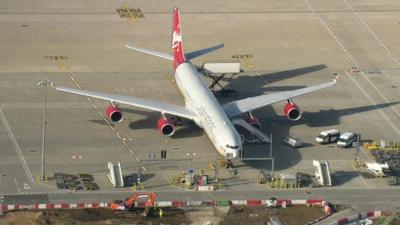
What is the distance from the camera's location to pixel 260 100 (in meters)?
132

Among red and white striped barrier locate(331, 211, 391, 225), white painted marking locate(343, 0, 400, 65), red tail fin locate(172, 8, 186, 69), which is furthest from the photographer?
white painted marking locate(343, 0, 400, 65)

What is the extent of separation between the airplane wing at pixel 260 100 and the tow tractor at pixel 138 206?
1961cm

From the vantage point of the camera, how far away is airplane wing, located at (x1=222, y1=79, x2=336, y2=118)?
128875mm

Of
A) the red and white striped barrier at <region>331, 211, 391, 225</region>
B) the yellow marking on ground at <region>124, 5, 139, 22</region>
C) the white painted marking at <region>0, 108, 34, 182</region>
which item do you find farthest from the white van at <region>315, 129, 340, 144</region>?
the yellow marking on ground at <region>124, 5, 139, 22</region>

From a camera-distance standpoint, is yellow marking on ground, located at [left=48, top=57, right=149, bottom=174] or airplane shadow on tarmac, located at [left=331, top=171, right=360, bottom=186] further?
yellow marking on ground, located at [left=48, top=57, right=149, bottom=174]

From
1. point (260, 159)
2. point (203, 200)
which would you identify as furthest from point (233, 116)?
point (203, 200)

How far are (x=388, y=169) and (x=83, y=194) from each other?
98.8 ft

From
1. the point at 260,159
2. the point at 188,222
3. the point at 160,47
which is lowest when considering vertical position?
the point at 188,222

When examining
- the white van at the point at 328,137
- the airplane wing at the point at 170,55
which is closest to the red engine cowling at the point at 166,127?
the airplane wing at the point at 170,55

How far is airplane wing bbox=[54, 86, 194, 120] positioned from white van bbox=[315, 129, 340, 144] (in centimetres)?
1332

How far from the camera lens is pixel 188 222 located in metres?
109

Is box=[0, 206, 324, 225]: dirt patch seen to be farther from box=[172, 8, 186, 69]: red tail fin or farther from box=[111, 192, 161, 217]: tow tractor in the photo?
box=[172, 8, 186, 69]: red tail fin

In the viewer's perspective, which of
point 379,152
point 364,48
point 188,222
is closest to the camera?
point 188,222

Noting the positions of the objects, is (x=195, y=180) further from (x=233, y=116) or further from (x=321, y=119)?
(x=321, y=119)
